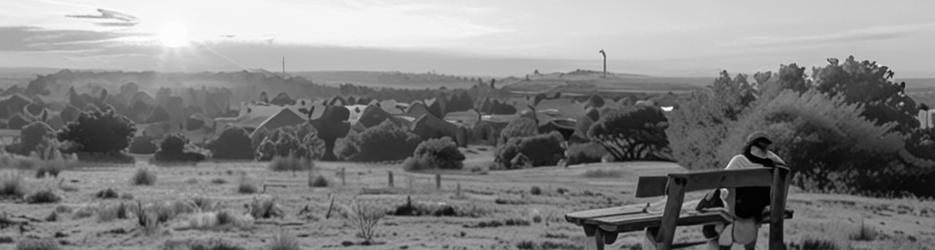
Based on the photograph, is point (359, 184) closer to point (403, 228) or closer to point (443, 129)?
point (403, 228)

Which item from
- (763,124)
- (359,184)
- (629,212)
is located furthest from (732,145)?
(629,212)

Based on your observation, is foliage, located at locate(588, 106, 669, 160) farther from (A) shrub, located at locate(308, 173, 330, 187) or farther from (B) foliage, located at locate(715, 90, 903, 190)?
(A) shrub, located at locate(308, 173, 330, 187)

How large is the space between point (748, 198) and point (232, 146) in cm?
7347

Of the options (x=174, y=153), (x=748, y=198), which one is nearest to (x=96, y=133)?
(x=174, y=153)

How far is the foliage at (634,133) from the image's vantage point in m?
73.6

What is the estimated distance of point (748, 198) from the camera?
28.1 feet

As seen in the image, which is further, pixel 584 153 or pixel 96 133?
pixel 584 153

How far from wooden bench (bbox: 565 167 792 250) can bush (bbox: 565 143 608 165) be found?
6201 centimetres

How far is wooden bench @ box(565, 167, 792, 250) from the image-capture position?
788 cm

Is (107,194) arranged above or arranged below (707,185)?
below

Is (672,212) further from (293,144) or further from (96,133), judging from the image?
(293,144)

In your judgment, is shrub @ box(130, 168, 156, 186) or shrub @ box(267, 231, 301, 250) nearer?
shrub @ box(267, 231, 301, 250)

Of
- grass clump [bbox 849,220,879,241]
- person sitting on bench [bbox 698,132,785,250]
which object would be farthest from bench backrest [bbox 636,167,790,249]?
grass clump [bbox 849,220,879,241]

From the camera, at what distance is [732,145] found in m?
44.4
